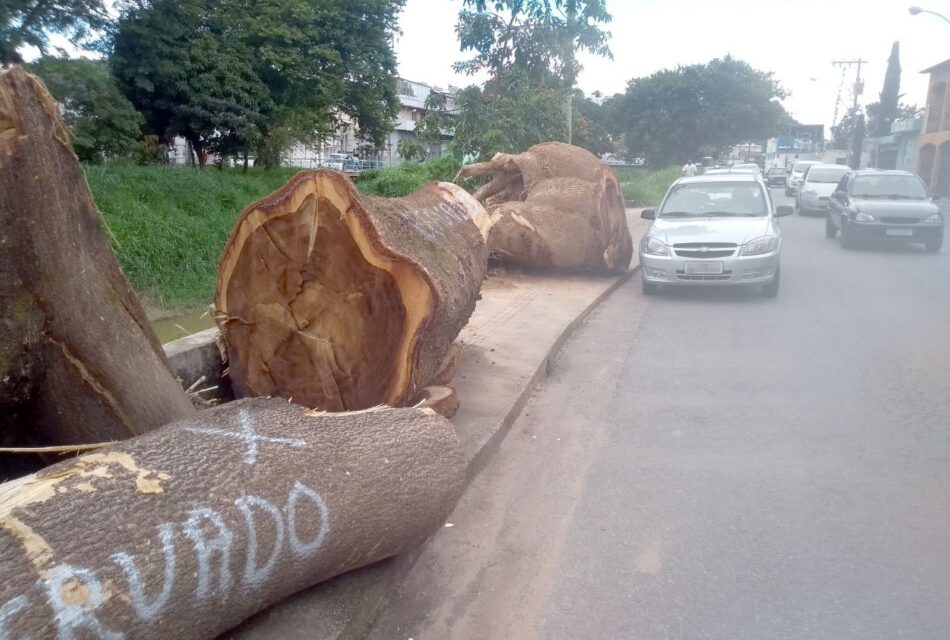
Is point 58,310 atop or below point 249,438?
atop

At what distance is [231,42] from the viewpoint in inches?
781

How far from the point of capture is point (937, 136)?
38.8 metres

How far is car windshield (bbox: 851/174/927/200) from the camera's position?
1514 cm

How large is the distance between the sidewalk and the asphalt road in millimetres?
145

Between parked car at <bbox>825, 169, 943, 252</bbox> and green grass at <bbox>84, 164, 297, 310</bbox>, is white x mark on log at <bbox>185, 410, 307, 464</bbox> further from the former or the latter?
parked car at <bbox>825, 169, 943, 252</bbox>

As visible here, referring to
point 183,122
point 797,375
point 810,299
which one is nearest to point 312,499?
point 797,375

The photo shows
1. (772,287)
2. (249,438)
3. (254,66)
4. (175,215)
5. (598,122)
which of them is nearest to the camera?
(249,438)

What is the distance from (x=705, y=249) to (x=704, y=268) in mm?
232

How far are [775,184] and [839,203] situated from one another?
33.6 metres

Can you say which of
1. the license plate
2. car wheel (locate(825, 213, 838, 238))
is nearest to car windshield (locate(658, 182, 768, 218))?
the license plate

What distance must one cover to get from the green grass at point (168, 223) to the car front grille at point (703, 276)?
5.92 metres

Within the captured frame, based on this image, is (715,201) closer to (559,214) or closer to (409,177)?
(559,214)

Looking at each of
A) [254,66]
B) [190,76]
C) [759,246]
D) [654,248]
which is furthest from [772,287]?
[254,66]

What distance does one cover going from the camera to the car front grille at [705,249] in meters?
9.84
